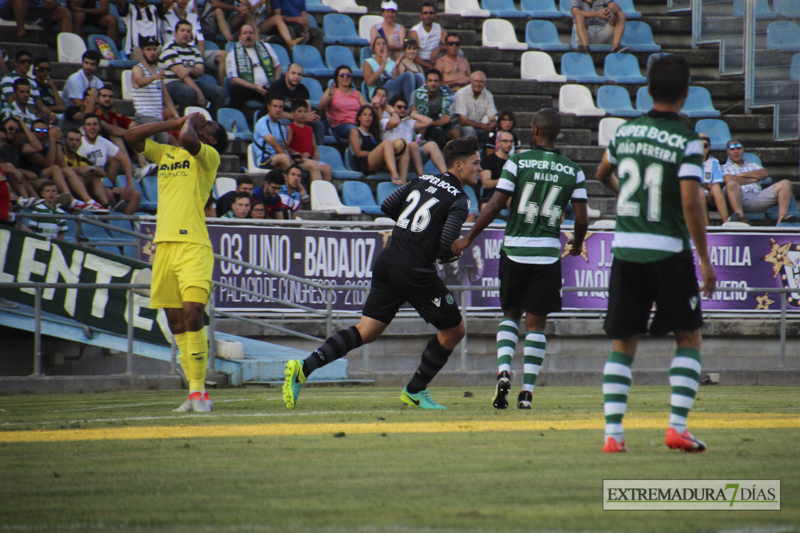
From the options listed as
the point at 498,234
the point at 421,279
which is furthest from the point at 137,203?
the point at 421,279

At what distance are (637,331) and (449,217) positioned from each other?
8.41 feet

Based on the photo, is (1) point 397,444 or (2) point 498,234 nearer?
(1) point 397,444

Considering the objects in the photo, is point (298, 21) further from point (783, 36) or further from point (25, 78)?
point (783, 36)

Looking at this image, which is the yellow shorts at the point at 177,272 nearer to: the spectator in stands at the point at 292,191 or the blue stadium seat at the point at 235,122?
the spectator in stands at the point at 292,191

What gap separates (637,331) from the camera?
4762mm

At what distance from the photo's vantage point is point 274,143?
47.3 ft

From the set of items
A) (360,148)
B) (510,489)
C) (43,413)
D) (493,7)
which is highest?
(493,7)

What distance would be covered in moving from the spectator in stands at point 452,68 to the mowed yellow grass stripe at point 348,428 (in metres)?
11.8

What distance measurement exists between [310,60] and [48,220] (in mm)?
7066

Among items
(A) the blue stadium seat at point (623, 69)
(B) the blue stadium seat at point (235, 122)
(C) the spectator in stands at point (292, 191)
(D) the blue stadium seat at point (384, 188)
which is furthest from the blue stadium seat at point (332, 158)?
(A) the blue stadium seat at point (623, 69)

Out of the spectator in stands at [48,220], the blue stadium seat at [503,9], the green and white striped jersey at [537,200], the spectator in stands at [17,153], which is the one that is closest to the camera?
the green and white striped jersey at [537,200]

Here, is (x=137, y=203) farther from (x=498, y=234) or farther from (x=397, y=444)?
(x=397, y=444)

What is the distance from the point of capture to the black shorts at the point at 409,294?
710 cm

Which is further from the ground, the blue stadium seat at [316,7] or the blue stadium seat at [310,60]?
the blue stadium seat at [316,7]
